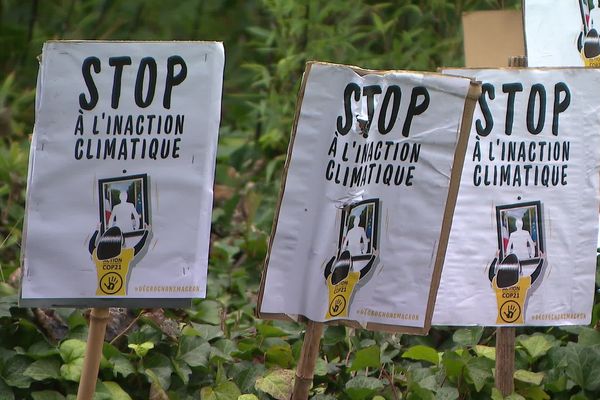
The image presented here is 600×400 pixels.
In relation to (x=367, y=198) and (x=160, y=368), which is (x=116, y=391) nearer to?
(x=160, y=368)

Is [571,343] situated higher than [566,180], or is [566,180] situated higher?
[566,180]

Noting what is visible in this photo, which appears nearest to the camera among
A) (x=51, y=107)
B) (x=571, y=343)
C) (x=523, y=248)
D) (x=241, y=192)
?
(x=51, y=107)

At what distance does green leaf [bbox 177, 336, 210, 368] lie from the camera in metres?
3.04

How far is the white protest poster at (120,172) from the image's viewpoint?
8.16 ft

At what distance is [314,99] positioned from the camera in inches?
102

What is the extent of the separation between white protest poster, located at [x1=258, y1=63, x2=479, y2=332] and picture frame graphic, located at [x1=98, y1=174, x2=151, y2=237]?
0.32 metres

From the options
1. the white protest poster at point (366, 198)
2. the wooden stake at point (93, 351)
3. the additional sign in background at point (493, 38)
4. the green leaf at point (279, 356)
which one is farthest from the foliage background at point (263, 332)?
the additional sign in background at point (493, 38)

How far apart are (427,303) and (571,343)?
800 millimetres

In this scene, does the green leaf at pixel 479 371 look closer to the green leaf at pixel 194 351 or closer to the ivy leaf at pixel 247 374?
the ivy leaf at pixel 247 374

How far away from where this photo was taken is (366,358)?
3.06 meters

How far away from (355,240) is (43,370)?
3.04ft

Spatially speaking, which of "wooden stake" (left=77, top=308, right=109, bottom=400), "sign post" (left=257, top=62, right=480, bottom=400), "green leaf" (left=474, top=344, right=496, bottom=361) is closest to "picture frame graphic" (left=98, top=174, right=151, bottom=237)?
"wooden stake" (left=77, top=308, right=109, bottom=400)

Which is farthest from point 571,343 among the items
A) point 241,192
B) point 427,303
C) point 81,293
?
point 241,192

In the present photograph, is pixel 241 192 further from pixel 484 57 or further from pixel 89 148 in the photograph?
pixel 89 148
